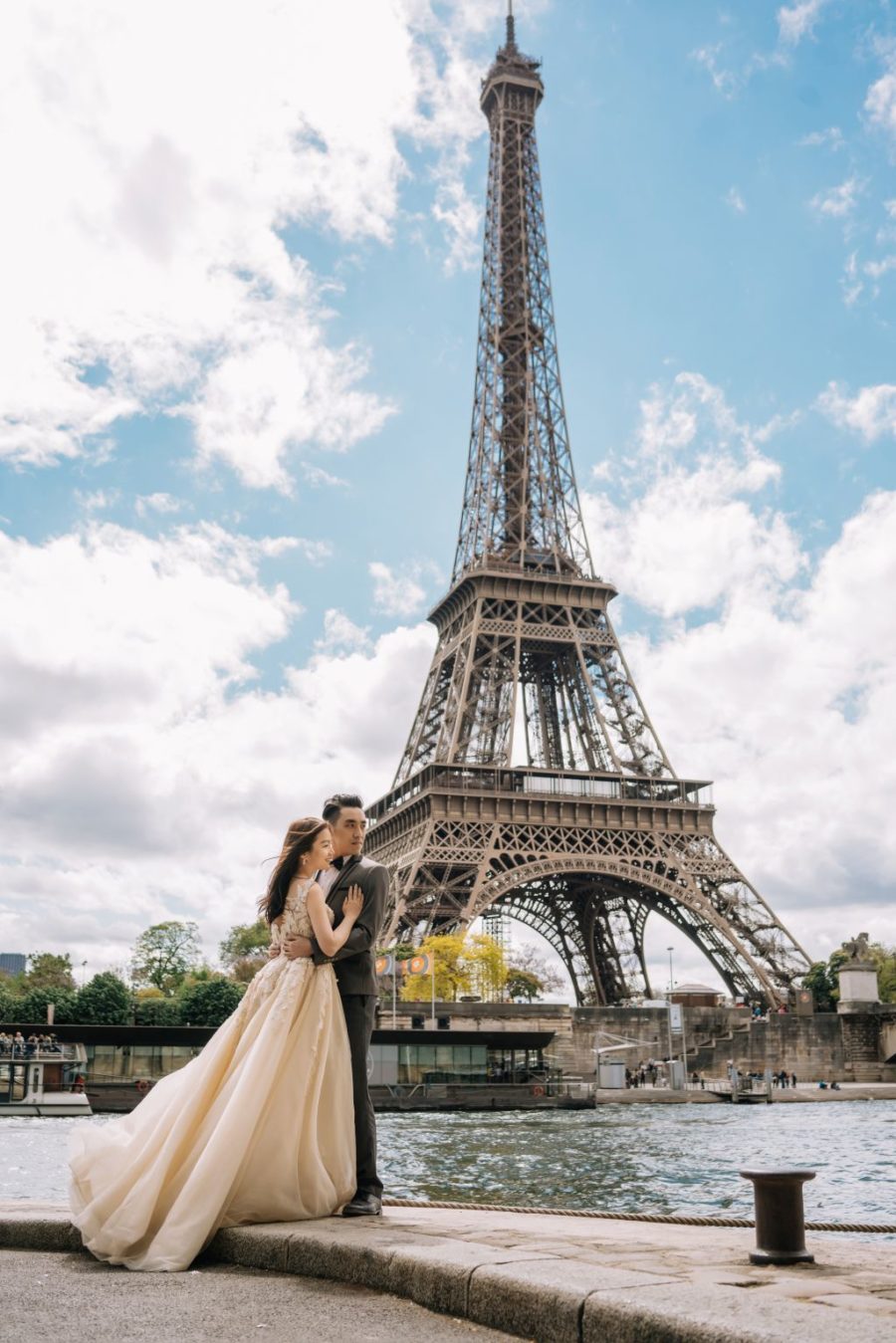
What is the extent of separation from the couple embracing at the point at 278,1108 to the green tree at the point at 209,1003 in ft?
211

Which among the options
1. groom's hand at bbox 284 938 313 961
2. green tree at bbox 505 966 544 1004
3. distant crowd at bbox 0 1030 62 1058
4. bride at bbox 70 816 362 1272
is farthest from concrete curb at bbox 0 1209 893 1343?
green tree at bbox 505 966 544 1004

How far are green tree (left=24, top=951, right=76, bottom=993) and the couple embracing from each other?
97564 mm

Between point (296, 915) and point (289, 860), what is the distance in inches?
13.1

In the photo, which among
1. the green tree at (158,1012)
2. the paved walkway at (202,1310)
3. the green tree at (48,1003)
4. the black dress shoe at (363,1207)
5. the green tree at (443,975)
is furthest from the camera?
the green tree at (158,1012)

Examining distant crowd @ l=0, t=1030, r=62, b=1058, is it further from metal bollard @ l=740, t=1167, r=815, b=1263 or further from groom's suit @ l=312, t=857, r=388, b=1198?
metal bollard @ l=740, t=1167, r=815, b=1263

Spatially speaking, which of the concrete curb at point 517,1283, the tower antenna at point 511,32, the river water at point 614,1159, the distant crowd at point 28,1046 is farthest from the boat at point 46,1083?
the tower antenna at point 511,32

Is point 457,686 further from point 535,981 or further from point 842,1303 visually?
point 842,1303

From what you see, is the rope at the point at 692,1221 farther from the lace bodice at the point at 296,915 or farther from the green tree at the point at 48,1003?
the green tree at the point at 48,1003

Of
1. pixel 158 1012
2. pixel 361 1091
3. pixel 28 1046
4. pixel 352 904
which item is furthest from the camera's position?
pixel 158 1012

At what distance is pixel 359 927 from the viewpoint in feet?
25.2

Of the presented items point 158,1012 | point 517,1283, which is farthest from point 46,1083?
point 517,1283

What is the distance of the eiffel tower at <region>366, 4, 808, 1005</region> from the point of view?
59.0 metres

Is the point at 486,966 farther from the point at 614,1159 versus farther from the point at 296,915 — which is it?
the point at 296,915

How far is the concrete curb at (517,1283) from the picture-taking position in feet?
13.4
